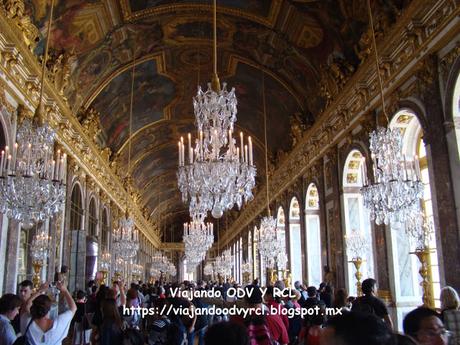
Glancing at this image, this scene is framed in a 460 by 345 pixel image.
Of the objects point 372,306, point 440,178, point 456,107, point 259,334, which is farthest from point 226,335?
point 456,107

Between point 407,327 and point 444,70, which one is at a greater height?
point 444,70

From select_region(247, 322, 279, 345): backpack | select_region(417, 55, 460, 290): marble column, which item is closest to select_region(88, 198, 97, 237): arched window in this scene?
select_region(417, 55, 460, 290): marble column

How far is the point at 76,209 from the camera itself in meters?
15.2

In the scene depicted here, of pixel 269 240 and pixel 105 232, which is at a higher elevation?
pixel 105 232

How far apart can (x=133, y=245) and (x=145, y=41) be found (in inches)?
275

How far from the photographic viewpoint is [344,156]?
40.4ft

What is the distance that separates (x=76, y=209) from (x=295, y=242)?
9011 millimetres

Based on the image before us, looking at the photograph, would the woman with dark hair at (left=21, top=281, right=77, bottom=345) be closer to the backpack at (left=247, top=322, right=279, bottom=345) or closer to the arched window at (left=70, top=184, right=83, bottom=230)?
the backpack at (left=247, top=322, right=279, bottom=345)

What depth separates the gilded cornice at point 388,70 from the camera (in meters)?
7.58

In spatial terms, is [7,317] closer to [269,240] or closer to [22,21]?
[22,21]

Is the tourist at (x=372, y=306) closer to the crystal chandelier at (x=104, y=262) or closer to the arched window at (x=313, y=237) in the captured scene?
the arched window at (x=313, y=237)

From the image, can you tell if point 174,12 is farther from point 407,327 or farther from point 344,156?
point 407,327

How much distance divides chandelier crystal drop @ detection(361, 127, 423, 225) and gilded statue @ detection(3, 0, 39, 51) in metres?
7.55

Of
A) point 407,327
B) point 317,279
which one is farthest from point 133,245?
point 407,327
